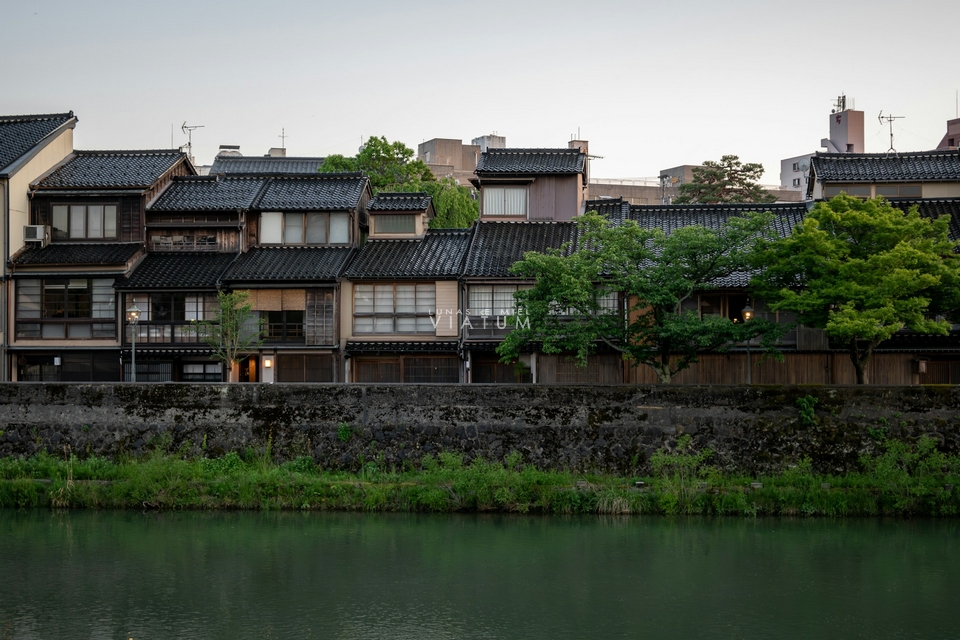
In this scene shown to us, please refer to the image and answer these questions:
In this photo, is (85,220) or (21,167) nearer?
(21,167)

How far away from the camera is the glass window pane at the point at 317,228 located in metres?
41.8

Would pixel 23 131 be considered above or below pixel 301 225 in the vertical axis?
above

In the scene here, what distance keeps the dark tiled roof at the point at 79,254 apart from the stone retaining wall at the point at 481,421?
35.4ft

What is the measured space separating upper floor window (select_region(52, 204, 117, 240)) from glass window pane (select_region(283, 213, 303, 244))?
6.81 metres

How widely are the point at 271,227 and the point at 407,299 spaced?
22.4 ft

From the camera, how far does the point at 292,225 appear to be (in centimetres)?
4206

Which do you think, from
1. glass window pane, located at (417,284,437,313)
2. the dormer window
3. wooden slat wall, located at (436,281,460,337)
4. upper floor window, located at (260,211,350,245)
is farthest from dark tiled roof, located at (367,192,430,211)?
wooden slat wall, located at (436,281,460,337)

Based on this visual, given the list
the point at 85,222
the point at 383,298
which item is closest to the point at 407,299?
the point at 383,298

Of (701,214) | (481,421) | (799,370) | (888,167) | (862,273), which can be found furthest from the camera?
(888,167)

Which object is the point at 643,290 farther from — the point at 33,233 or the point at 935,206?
the point at 33,233

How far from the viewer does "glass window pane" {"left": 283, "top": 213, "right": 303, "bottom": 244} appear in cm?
4197

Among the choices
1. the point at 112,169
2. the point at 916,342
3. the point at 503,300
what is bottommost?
the point at 916,342

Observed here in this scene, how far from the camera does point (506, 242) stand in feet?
133

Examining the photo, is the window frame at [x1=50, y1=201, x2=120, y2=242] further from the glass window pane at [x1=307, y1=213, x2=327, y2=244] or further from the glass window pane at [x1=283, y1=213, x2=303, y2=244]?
the glass window pane at [x1=307, y1=213, x2=327, y2=244]
